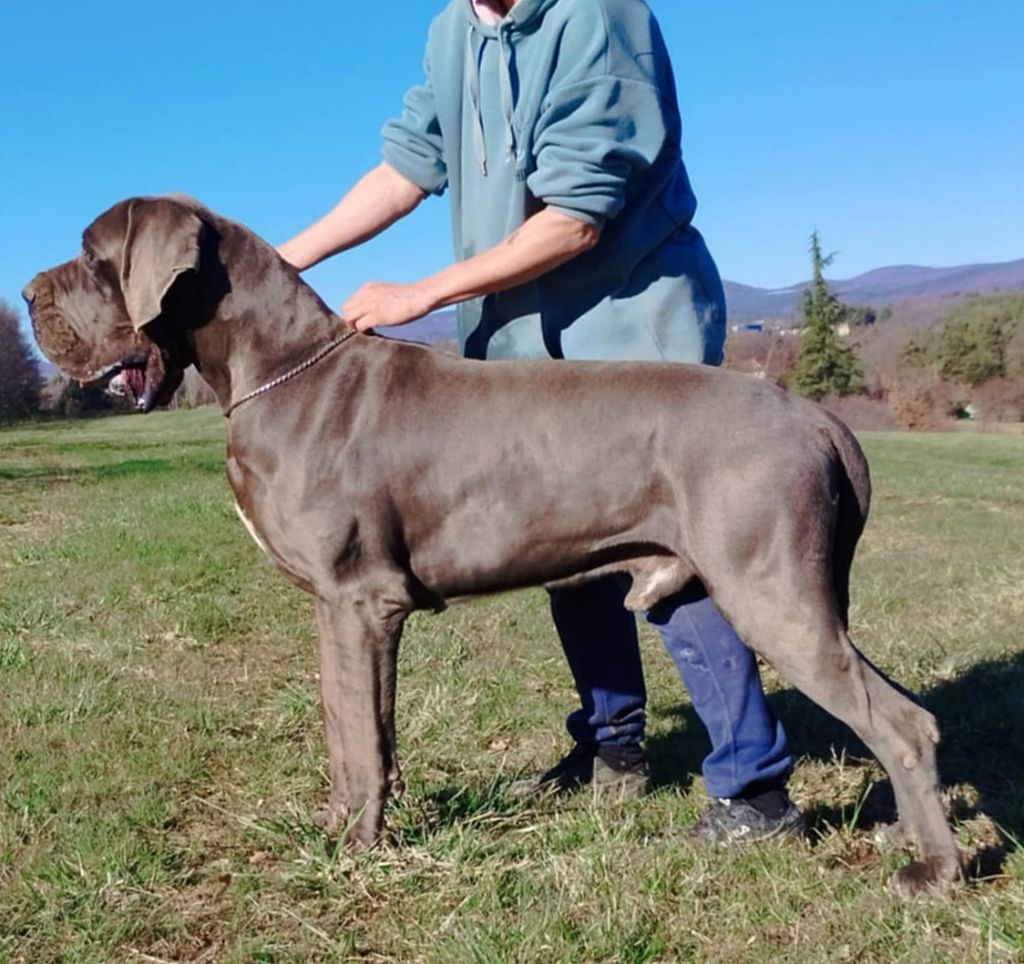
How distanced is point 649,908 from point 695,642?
2.74ft

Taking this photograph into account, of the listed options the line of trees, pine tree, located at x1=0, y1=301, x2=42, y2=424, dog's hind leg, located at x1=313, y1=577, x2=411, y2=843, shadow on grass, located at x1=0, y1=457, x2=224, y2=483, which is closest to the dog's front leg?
dog's hind leg, located at x1=313, y1=577, x2=411, y2=843

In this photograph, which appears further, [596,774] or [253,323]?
[596,774]

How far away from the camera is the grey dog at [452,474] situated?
3.20 metres

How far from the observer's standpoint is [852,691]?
10.5 ft

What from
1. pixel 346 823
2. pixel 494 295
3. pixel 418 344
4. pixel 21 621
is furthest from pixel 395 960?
pixel 21 621

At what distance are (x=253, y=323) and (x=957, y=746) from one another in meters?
3.07

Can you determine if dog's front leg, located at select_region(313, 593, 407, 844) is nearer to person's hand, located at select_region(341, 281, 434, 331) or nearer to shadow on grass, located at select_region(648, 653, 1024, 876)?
person's hand, located at select_region(341, 281, 434, 331)

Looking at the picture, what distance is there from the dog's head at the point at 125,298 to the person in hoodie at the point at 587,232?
535 millimetres

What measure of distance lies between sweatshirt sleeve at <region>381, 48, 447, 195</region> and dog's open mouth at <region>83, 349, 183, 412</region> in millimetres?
1149

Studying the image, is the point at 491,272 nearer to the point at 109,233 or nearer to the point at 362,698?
the point at 109,233

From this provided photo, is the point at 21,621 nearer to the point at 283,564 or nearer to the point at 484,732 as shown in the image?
the point at 484,732

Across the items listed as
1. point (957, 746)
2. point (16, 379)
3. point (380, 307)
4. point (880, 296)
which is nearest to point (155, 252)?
point (380, 307)

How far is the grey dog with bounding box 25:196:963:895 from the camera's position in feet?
10.5

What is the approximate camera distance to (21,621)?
6.38 m
